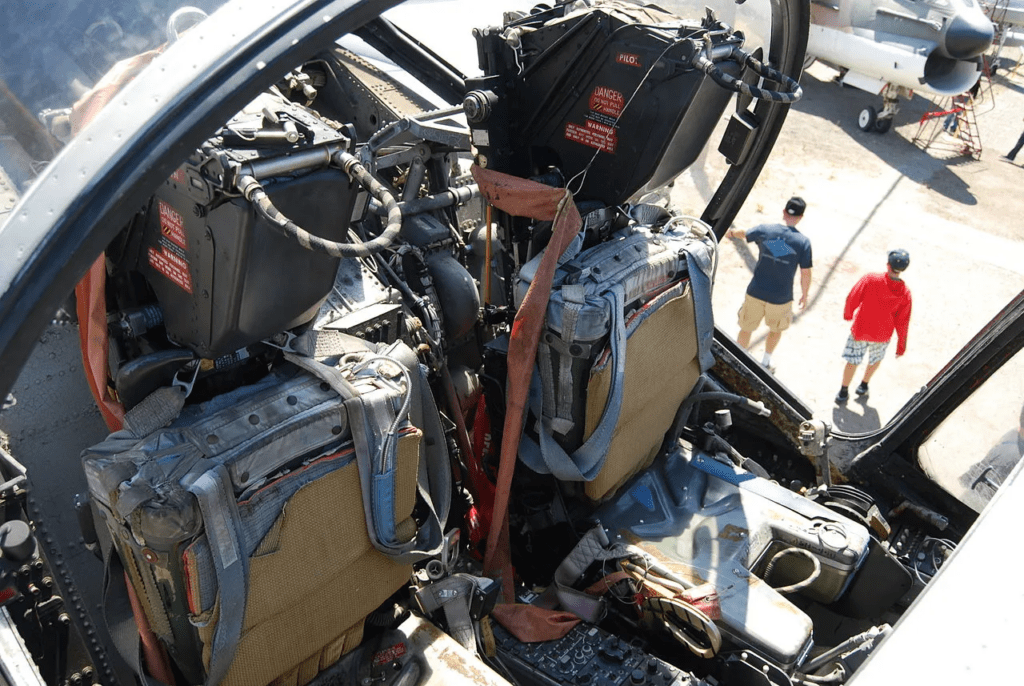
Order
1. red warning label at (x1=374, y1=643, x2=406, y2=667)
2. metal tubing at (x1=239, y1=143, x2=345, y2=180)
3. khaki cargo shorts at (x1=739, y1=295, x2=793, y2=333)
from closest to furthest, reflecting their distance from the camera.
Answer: metal tubing at (x1=239, y1=143, x2=345, y2=180)
red warning label at (x1=374, y1=643, x2=406, y2=667)
khaki cargo shorts at (x1=739, y1=295, x2=793, y2=333)

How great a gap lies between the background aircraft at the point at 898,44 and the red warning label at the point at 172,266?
8.97 meters

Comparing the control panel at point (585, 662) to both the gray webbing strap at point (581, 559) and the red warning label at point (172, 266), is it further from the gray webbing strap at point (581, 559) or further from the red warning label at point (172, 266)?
the red warning label at point (172, 266)

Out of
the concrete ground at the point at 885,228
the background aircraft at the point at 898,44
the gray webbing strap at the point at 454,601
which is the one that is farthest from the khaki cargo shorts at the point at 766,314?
the background aircraft at the point at 898,44

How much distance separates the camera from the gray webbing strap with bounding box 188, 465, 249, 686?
1.81 m

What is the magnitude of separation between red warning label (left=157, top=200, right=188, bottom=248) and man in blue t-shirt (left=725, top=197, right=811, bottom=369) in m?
4.09

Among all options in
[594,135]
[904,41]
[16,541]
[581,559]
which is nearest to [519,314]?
[594,135]

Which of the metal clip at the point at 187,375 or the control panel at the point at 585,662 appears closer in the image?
the metal clip at the point at 187,375

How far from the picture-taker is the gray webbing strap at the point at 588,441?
2605 millimetres

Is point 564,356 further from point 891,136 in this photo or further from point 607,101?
point 891,136

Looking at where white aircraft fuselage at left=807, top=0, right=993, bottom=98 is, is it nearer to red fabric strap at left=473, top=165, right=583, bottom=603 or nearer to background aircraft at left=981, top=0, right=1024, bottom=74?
background aircraft at left=981, top=0, right=1024, bottom=74

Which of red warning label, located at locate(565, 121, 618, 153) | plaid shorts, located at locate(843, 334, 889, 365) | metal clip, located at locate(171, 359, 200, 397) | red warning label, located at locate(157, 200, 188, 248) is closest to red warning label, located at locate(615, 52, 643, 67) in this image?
red warning label, located at locate(565, 121, 618, 153)

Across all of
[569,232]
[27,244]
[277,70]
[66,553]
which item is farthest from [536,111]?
[66,553]

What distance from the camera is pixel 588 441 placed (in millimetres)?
2734

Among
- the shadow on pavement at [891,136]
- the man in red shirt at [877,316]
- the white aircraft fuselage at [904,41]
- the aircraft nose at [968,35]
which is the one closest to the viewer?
the man in red shirt at [877,316]
